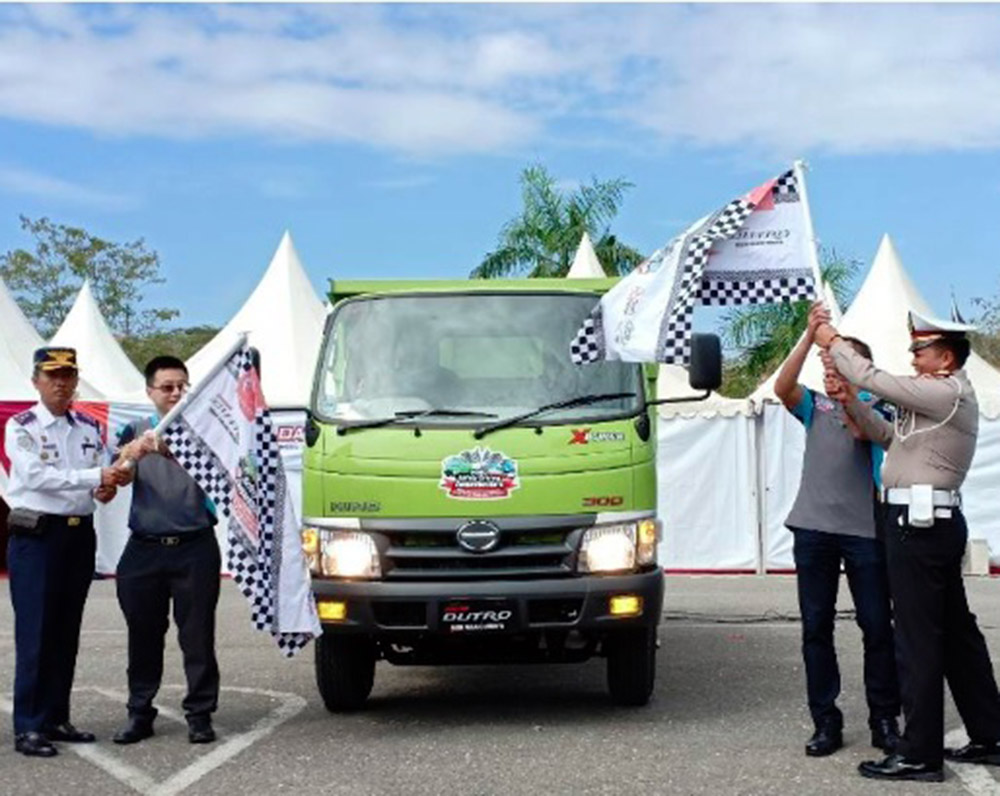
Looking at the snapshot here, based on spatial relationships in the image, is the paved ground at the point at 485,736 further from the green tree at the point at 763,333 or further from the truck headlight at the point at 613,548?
the green tree at the point at 763,333

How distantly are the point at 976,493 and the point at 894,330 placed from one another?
292cm

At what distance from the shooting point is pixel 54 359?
767 cm

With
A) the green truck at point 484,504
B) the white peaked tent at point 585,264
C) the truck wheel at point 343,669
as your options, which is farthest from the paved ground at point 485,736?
the white peaked tent at point 585,264

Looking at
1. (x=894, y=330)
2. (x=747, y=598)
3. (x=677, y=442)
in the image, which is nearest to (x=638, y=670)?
(x=747, y=598)

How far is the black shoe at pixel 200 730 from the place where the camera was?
306 inches

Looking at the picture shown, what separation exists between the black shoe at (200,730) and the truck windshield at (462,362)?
1688 millimetres

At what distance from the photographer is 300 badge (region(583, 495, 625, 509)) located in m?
7.83

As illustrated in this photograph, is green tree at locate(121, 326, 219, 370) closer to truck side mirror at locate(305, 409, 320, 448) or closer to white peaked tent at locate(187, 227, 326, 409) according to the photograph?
white peaked tent at locate(187, 227, 326, 409)

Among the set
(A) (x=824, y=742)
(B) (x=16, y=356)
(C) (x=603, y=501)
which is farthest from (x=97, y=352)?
(A) (x=824, y=742)

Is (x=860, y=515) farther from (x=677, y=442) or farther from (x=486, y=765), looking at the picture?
(x=677, y=442)

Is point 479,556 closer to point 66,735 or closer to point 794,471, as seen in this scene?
point 66,735

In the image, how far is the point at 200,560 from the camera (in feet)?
25.6

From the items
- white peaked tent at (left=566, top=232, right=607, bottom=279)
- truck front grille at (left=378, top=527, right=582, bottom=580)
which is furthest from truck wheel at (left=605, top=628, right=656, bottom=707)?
white peaked tent at (left=566, top=232, right=607, bottom=279)

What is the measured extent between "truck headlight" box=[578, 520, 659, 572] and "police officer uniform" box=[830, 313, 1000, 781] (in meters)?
1.49
